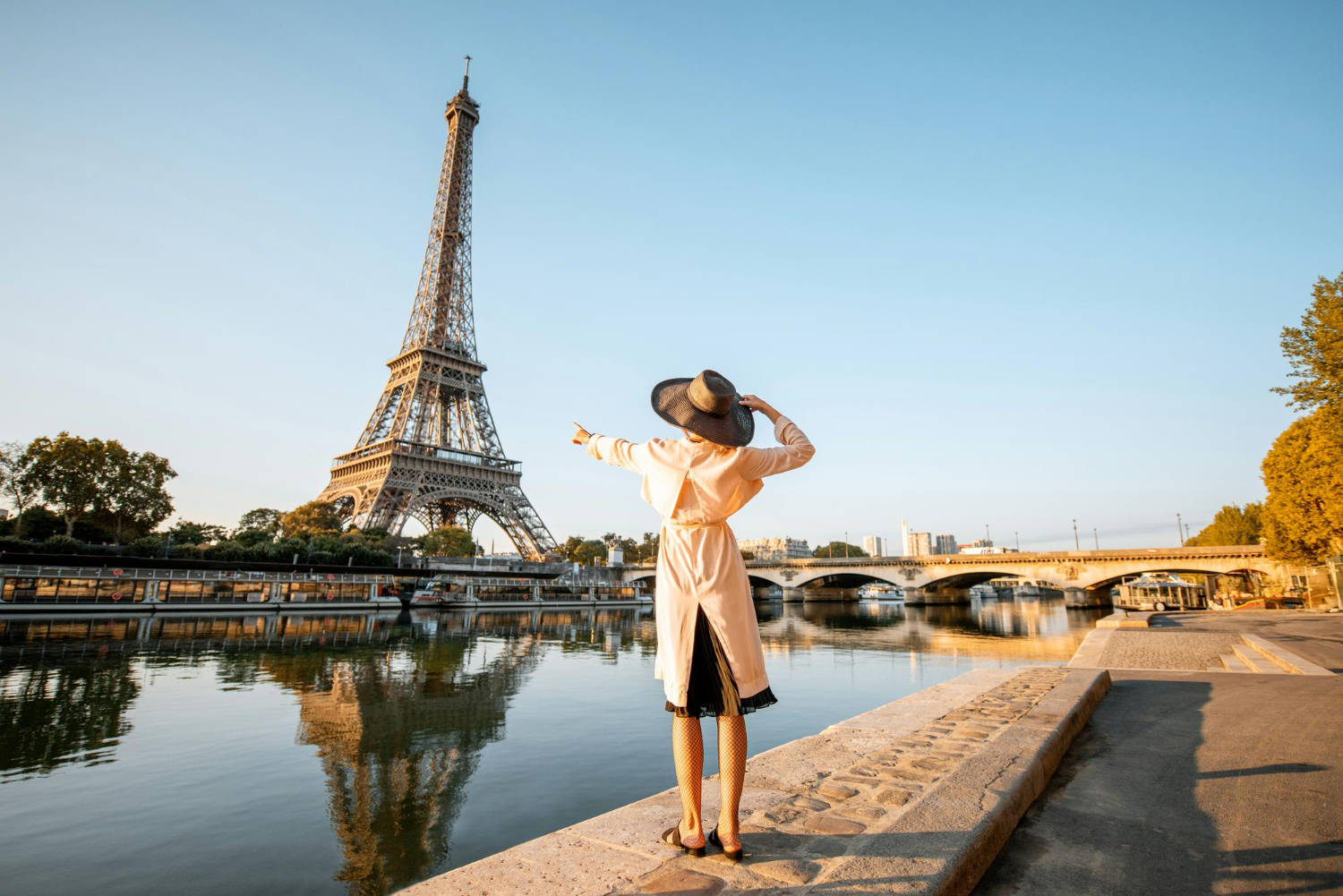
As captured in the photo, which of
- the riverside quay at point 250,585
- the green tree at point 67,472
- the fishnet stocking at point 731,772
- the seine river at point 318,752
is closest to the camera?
the fishnet stocking at point 731,772

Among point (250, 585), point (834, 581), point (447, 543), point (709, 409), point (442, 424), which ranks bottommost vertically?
point (834, 581)

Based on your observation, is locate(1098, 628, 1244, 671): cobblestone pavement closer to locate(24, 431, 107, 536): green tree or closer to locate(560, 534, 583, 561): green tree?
locate(24, 431, 107, 536): green tree

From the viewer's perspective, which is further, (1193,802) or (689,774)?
(1193,802)

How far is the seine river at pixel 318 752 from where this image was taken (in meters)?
4.38

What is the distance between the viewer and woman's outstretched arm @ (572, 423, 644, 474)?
3.04 metres

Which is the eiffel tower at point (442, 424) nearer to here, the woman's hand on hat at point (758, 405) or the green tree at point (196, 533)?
the green tree at point (196, 533)

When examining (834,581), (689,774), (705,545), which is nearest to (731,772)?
(689,774)

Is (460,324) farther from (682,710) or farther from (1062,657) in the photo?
(682,710)

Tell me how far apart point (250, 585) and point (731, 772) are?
44.7 m

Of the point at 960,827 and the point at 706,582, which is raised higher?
the point at 706,582

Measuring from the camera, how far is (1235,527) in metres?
50.9

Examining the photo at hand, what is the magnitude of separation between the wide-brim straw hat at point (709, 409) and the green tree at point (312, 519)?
53167 mm

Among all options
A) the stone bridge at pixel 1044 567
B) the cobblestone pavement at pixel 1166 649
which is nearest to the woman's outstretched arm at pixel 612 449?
the cobblestone pavement at pixel 1166 649

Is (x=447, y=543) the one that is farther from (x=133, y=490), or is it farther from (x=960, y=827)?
(x=960, y=827)
